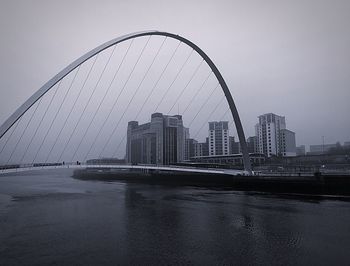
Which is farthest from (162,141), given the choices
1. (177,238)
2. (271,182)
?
(177,238)

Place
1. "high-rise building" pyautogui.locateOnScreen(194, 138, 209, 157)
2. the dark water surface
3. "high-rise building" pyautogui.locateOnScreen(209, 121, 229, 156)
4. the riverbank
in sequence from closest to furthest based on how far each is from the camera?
the dark water surface, the riverbank, "high-rise building" pyautogui.locateOnScreen(209, 121, 229, 156), "high-rise building" pyautogui.locateOnScreen(194, 138, 209, 157)

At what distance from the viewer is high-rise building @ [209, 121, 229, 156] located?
8881 cm

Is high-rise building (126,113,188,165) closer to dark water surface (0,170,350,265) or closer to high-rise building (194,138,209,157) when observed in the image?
high-rise building (194,138,209,157)

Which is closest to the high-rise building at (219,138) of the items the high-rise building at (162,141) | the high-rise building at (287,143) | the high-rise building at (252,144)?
the high-rise building at (252,144)

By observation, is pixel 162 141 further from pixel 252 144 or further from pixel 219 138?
pixel 252 144

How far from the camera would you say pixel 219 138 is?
90500 mm

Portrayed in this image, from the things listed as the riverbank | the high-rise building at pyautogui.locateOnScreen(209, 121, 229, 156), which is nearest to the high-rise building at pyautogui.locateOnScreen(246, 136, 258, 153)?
the high-rise building at pyautogui.locateOnScreen(209, 121, 229, 156)

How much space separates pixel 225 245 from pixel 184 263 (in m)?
2.30

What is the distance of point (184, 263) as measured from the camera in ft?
24.8

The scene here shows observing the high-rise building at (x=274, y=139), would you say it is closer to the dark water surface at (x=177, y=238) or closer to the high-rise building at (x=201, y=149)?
the high-rise building at (x=201, y=149)

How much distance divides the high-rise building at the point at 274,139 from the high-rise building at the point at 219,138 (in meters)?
11.0

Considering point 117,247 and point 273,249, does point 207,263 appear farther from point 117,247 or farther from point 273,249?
point 117,247

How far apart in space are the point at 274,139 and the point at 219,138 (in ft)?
55.0

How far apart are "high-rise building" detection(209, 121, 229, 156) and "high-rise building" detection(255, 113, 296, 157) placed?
10966 millimetres
